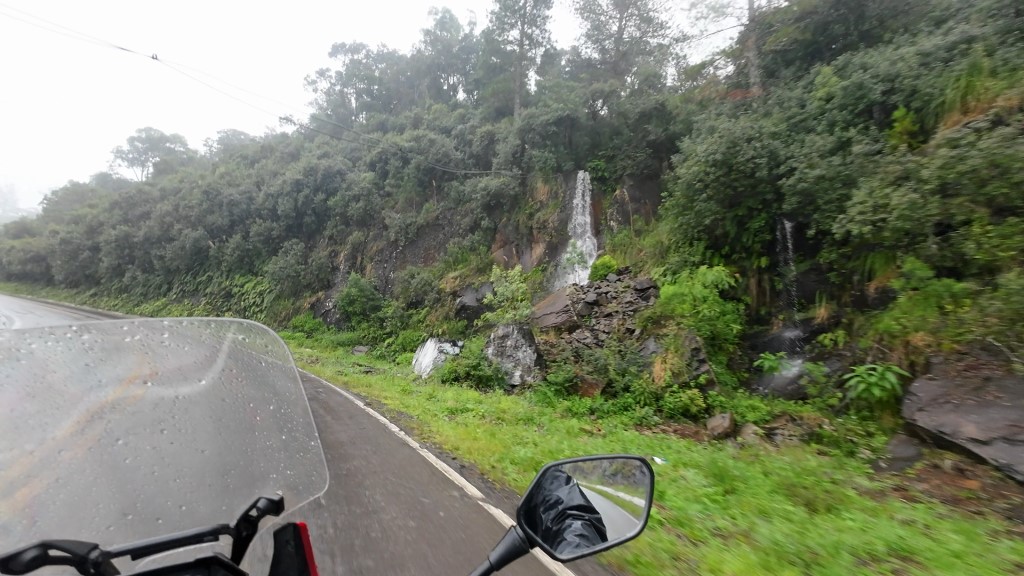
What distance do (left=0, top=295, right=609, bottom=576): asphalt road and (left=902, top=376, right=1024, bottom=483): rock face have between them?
5299 millimetres

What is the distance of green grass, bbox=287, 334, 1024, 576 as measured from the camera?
3.67m

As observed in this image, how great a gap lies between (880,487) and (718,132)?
877 cm

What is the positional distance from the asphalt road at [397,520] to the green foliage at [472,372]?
18.5 ft

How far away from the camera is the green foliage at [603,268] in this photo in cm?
1605

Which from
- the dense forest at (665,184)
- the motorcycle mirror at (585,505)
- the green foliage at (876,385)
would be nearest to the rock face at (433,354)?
the dense forest at (665,184)

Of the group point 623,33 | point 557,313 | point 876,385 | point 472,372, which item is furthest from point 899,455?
point 623,33

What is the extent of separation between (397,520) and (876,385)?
7.41 meters

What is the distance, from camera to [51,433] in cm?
179

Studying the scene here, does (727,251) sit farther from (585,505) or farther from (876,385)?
(585,505)

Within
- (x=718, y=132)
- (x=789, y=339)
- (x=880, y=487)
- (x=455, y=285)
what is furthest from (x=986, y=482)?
(x=455, y=285)

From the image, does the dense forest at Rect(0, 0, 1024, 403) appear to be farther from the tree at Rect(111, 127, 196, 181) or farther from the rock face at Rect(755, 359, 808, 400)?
the tree at Rect(111, 127, 196, 181)

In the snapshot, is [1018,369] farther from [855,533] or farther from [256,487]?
[256,487]

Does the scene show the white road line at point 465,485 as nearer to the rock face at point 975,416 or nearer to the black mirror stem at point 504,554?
the black mirror stem at point 504,554

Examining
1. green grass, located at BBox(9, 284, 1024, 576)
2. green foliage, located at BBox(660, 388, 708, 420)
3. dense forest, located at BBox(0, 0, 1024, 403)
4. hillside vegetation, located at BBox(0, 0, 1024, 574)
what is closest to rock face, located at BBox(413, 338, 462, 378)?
hillside vegetation, located at BBox(0, 0, 1024, 574)
